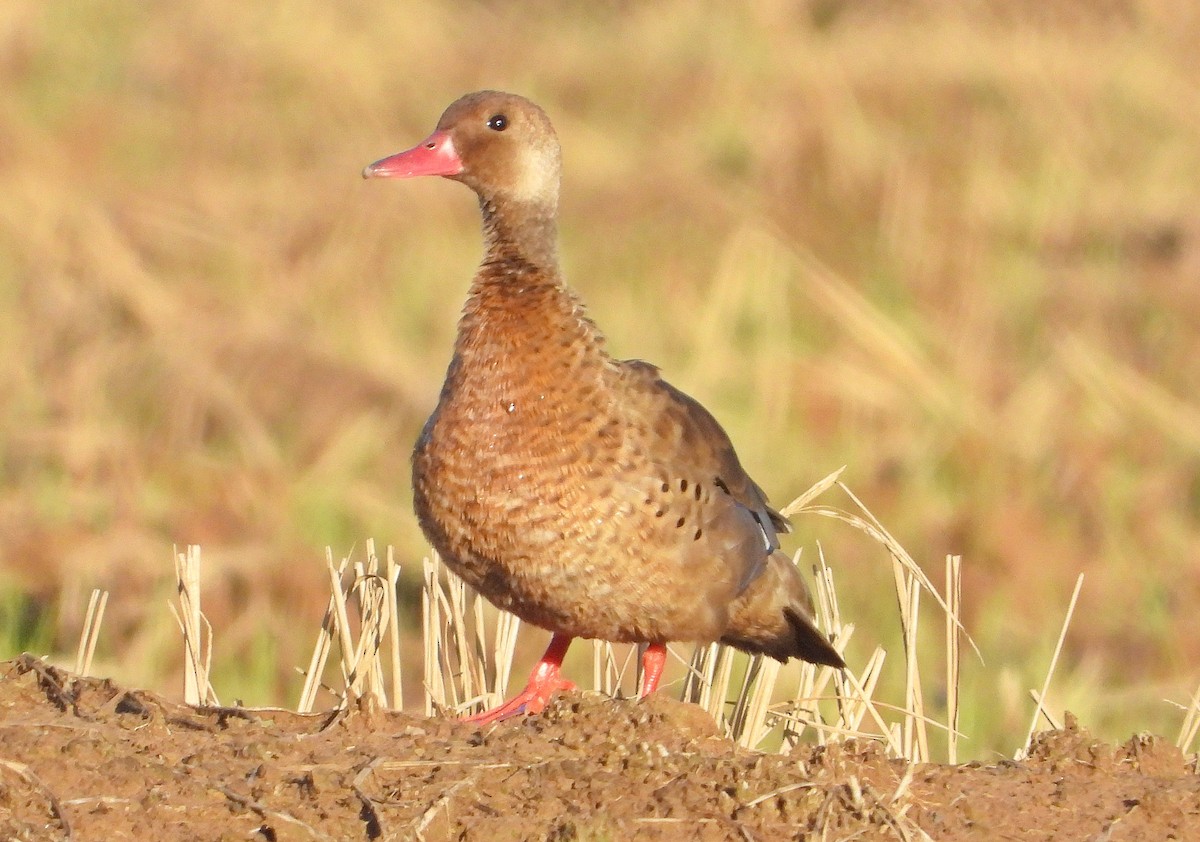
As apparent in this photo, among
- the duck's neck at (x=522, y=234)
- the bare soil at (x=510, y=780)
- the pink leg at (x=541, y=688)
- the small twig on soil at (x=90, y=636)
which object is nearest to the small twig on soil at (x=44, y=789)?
the bare soil at (x=510, y=780)

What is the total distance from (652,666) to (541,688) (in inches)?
12.1

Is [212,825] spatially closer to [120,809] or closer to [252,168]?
[120,809]

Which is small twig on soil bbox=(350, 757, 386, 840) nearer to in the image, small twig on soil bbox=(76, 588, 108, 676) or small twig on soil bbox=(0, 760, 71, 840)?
small twig on soil bbox=(0, 760, 71, 840)

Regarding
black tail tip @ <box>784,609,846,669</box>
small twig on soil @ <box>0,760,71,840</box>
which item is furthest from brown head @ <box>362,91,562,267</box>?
small twig on soil @ <box>0,760,71,840</box>

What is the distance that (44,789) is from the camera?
3.92m

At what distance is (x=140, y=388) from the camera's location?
10.2 meters

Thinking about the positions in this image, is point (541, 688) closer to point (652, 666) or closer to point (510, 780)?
point (652, 666)

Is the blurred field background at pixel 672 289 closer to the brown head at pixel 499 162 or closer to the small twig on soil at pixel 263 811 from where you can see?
the brown head at pixel 499 162

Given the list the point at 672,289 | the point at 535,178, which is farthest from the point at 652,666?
the point at 672,289

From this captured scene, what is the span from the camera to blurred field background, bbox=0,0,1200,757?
29.8 ft

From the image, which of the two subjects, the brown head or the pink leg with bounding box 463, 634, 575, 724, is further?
the brown head

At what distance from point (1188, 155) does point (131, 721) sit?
11.9m

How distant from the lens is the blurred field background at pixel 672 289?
9.09 meters

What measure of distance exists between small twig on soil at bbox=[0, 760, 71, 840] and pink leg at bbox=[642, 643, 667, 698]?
1878 millimetres
